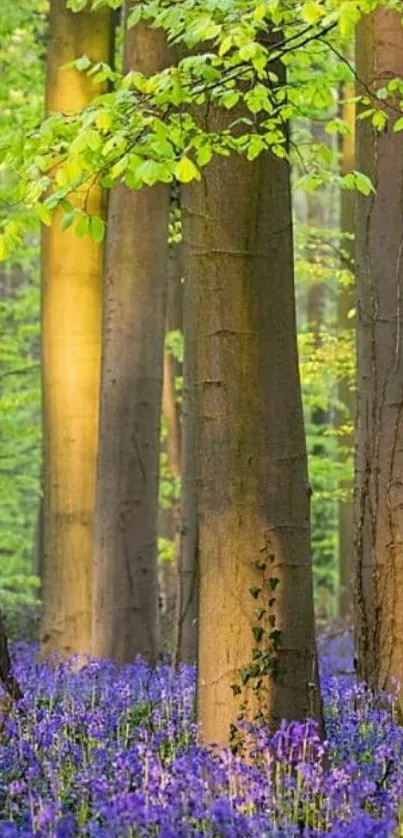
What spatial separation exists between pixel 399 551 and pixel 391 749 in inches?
82.4

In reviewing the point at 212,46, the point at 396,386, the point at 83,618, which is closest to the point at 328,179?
the point at 212,46

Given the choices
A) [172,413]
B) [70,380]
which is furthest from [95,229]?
[172,413]

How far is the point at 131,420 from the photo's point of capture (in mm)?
8867

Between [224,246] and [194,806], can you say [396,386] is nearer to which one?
[224,246]

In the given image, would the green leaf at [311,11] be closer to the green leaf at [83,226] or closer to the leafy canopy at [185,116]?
the leafy canopy at [185,116]

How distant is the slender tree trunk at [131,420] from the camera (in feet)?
29.0

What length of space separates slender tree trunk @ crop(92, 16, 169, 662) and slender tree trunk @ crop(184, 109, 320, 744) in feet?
12.9

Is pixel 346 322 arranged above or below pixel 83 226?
above

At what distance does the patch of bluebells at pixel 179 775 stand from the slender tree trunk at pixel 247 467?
0.91 ft

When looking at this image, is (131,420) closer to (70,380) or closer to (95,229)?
(70,380)

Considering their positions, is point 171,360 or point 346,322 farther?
point 171,360

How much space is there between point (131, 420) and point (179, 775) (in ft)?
16.6

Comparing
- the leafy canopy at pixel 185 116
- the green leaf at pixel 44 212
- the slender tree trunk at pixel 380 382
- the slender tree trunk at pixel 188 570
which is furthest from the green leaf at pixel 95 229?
the slender tree trunk at pixel 188 570

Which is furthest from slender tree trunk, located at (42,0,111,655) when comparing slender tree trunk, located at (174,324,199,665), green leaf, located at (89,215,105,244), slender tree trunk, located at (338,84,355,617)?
slender tree trunk, located at (338,84,355,617)
